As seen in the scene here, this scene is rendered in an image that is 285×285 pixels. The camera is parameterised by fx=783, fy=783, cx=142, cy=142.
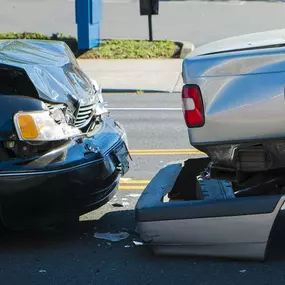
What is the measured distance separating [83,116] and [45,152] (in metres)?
0.81

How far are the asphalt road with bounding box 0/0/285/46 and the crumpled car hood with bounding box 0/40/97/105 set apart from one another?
13781 mm

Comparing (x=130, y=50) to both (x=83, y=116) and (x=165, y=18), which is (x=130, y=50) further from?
(x=83, y=116)

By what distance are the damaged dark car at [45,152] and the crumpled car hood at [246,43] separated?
99cm

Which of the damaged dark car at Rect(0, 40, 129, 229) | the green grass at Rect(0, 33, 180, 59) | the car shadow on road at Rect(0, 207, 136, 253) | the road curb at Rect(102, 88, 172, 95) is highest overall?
the damaged dark car at Rect(0, 40, 129, 229)

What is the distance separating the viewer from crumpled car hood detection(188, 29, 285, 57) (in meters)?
5.13

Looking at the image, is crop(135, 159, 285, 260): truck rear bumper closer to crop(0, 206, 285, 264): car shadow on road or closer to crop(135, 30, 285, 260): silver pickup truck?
crop(135, 30, 285, 260): silver pickup truck

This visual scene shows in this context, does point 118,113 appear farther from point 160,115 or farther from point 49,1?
point 49,1

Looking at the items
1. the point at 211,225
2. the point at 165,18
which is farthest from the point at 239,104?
the point at 165,18

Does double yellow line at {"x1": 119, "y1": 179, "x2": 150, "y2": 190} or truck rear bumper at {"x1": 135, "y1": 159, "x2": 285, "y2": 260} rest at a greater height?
truck rear bumper at {"x1": 135, "y1": 159, "x2": 285, "y2": 260}

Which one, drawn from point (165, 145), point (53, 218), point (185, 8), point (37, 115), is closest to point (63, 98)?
point (37, 115)

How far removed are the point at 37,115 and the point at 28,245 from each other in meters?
0.99

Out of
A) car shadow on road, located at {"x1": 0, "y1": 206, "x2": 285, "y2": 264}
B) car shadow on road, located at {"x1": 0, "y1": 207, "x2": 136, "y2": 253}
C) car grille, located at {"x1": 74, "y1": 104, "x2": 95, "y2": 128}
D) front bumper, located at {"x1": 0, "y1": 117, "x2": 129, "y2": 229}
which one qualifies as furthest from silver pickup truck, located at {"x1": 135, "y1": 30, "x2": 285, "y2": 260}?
car grille, located at {"x1": 74, "y1": 104, "x2": 95, "y2": 128}

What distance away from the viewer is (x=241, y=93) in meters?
4.86

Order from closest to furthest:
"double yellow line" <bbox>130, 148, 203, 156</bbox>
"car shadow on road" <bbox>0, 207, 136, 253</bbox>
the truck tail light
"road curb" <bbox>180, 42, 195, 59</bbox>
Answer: the truck tail light
"car shadow on road" <bbox>0, 207, 136, 253</bbox>
"double yellow line" <bbox>130, 148, 203, 156</bbox>
"road curb" <bbox>180, 42, 195, 59</bbox>
